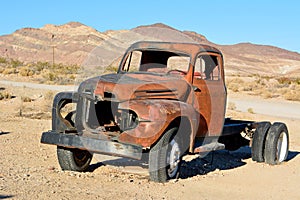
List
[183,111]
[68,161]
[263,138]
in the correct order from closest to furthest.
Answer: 1. [183,111]
2. [68,161]
3. [263,138]

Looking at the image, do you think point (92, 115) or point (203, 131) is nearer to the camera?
point (92, 115)

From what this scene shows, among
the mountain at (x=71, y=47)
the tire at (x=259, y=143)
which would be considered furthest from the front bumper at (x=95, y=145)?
the mountain at (x=71, y=47)

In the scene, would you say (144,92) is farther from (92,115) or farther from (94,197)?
(94,197)

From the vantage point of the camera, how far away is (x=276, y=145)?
9.70 m

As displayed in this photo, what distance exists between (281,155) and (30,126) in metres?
6.36

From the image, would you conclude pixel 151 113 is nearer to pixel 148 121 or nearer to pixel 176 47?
pixel 148 121

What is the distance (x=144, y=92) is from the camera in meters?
7.25

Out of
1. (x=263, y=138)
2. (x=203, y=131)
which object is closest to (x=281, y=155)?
(x=263, y=138)

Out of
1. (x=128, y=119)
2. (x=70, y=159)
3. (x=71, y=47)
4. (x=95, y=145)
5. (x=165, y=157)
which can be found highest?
(x=71, y=47)

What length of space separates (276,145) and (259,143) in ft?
1.13

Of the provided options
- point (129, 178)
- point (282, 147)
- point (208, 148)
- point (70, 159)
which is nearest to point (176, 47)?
point (208, 148)

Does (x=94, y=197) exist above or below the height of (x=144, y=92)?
below

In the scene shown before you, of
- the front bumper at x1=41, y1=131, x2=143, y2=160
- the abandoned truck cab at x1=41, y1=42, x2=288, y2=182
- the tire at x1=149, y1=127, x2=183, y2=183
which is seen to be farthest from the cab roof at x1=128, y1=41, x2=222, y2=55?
the front bumper at x1=41, y1=131, x2=143, y2=160

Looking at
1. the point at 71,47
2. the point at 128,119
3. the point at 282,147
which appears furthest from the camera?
the point at 71,47
